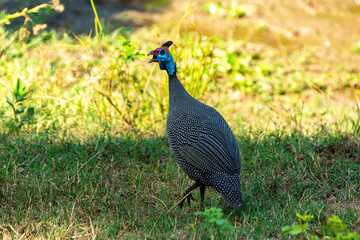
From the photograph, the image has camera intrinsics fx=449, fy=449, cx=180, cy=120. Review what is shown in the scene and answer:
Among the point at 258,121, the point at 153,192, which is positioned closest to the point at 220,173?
the point at 153,192

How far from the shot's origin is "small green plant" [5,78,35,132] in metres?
3.89

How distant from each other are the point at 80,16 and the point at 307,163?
5503 mm

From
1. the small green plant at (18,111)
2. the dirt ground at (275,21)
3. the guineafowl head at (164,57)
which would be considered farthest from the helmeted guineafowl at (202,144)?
the dirt ground at (275,21)

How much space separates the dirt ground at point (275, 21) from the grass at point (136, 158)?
1.53 m

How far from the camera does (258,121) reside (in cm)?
477

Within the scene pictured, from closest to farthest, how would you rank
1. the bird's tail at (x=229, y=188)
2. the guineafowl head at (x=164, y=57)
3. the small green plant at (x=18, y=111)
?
the bird's tail at (x=229, y=188) → the guineafowl head at (x=164, y=57) → the small green plant at (x=18, y=111)

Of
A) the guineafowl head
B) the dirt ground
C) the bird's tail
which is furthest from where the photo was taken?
the dirt ground

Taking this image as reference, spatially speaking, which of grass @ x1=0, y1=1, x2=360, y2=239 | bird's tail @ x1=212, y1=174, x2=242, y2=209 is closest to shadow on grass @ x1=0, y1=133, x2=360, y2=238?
grass @ x1=0, y1=1, x2=360, y2=239

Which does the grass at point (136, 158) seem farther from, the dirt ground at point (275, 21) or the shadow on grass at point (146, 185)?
the dirt ground at point (275, 21)

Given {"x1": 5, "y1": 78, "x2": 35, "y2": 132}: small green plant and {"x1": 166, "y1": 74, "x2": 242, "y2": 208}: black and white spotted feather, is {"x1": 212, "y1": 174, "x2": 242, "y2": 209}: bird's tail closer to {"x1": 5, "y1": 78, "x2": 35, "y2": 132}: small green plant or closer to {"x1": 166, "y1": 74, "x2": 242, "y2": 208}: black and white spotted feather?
{"x1": 166, "y1": 74, "x2": 242, "y2": 208}: black and white spotted feather

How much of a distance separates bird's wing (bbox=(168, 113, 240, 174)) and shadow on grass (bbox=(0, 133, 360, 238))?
0.37m

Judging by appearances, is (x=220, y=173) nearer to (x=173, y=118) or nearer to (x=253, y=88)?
(x=173, y=118)

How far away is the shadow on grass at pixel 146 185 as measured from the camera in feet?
9.86

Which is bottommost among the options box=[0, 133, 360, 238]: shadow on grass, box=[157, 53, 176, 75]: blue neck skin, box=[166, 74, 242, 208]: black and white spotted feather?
box=[0, 133, 360, 238]: shadow on grass
